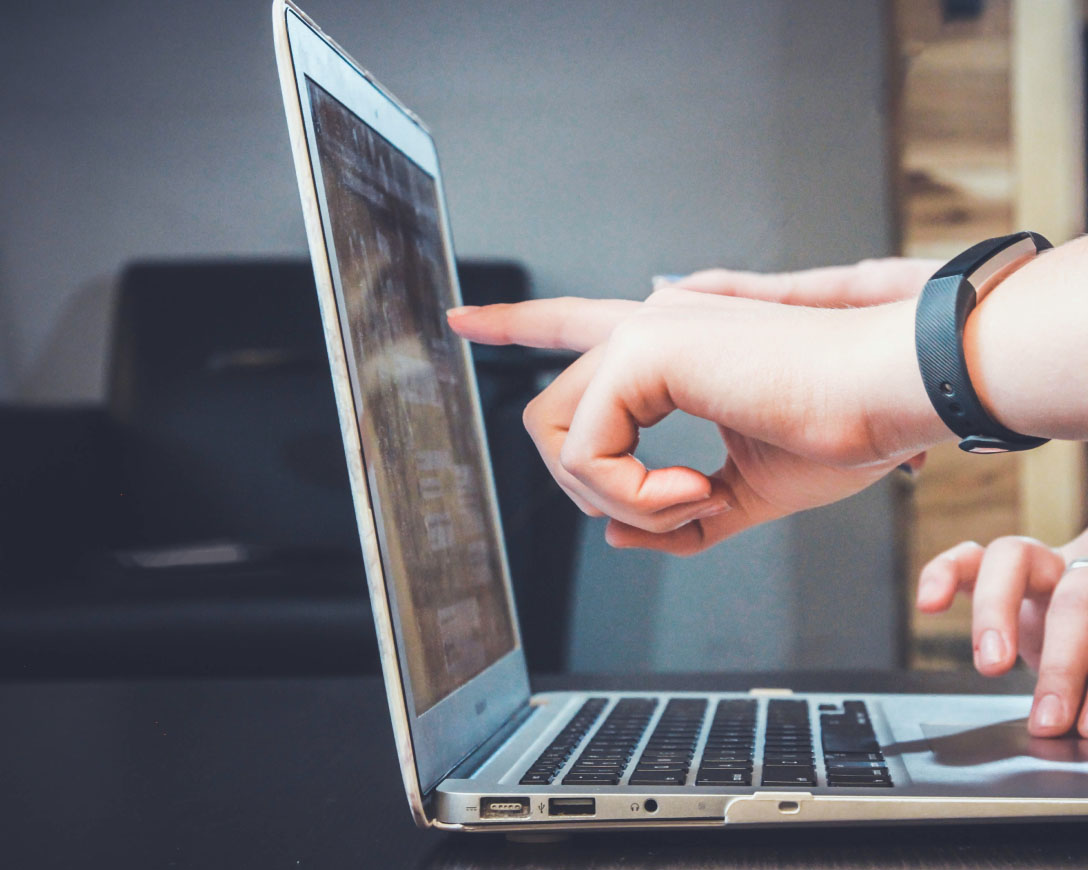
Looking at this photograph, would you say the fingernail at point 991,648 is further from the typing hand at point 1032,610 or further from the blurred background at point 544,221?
the blurred background at point 544,221

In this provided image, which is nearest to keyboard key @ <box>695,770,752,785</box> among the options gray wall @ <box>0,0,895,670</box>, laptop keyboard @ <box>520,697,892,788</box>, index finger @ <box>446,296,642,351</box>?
laptop keyboard @ <box>520,697,892,788</box>

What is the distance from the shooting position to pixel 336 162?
520 mm

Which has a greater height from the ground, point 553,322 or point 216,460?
point 553,322

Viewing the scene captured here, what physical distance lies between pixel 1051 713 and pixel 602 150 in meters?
1.37

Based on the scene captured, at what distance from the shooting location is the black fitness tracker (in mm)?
426

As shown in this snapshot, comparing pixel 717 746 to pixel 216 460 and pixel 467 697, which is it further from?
pixel 216 460

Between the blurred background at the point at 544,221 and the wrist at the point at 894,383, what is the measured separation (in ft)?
3.79

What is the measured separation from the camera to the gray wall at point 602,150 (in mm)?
1710

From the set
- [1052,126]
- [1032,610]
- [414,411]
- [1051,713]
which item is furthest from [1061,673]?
[1052,126]

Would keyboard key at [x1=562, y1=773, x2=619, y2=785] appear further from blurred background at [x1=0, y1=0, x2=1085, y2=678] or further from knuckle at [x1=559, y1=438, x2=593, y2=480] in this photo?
blurred background at [x1=0, y1=0, x2=1085, y2=678]

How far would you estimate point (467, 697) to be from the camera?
21.6 inches

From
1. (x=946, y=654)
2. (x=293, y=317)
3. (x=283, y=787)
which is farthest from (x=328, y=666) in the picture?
(x=946, y=654)

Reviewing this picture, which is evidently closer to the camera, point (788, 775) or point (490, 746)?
point (788, 775)

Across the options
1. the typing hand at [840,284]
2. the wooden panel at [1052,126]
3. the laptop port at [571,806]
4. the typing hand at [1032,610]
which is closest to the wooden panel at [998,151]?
the wooden panel at [1052,126]
